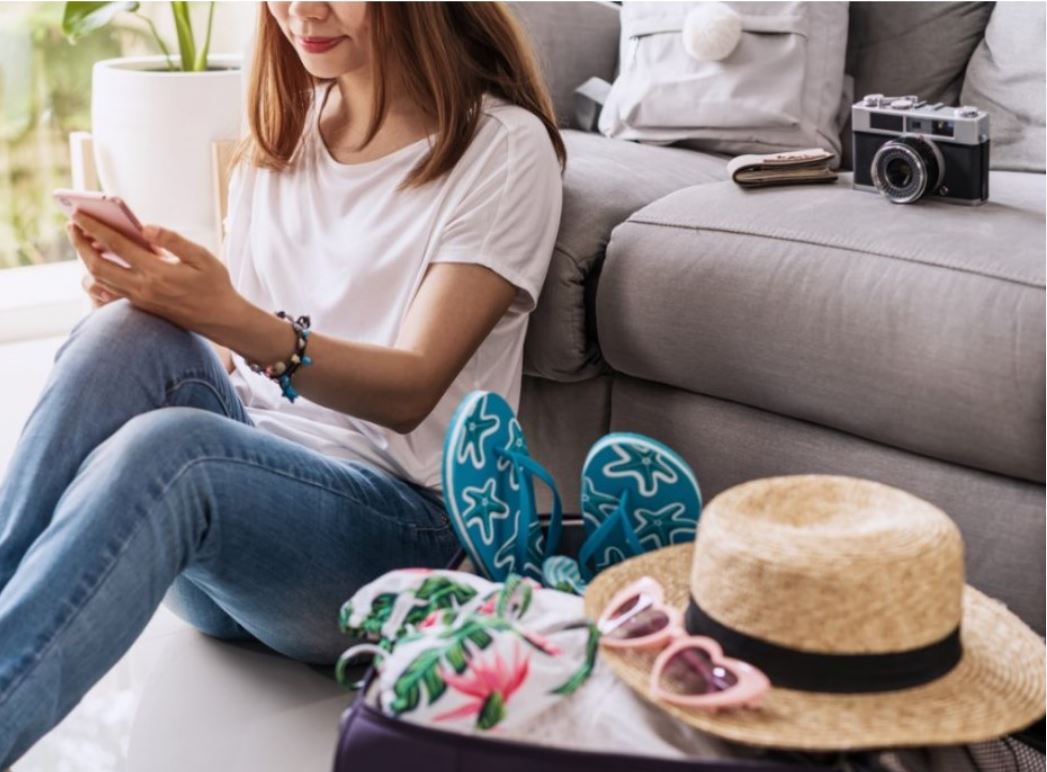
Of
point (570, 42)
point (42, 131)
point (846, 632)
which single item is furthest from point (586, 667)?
point (42, 131)

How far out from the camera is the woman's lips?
1.36m

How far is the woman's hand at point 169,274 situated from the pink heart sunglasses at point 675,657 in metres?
0.46

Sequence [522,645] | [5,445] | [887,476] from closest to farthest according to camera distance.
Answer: [522,645]
[887,476]
[5,445]

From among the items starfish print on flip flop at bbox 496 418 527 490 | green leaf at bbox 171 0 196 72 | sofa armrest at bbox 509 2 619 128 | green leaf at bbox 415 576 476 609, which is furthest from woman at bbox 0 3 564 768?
green leaf at bbox 171 0 196 72

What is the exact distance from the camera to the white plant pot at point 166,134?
2420 mm

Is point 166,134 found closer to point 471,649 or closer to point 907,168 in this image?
point 907,168

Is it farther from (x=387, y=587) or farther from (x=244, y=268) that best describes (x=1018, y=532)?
(x=244, y=268)

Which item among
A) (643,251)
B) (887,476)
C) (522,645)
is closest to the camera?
(522,645)

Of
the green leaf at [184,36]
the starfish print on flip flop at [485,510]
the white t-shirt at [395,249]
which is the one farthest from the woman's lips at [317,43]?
the green leaf at [184,36]

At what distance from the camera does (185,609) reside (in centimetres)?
A: 155

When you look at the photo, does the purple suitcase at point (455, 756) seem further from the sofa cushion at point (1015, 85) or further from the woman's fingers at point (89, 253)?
the sofa cushion at point (1015, 85)

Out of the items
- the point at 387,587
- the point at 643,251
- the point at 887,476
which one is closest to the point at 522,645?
the point at 387,587

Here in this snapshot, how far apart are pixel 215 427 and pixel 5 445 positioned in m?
1.16

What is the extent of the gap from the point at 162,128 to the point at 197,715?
1.29 m
